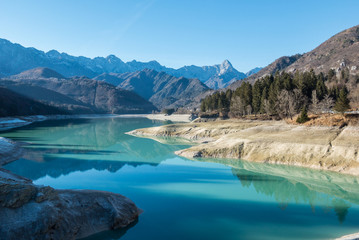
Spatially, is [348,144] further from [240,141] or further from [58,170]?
[58,170]

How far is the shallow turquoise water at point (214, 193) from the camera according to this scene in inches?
890

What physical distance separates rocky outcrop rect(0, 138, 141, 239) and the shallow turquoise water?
1.35m

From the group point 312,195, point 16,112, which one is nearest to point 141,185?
point 312,195

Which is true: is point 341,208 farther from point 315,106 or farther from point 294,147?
point 315,106

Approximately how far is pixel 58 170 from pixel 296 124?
5030 centimetres

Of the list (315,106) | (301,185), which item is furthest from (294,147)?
(315,106)

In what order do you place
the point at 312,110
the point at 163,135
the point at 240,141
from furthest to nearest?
1. the point at 163,135
2. the point at 312,110
3. the point at 240,141

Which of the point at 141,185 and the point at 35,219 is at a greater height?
the point at 35,219

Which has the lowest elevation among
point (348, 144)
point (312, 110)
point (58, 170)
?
point (58, 170)

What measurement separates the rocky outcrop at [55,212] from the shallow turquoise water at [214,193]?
4.43ft

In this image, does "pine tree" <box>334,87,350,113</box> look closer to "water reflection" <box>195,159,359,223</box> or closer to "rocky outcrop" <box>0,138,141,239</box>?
"water reflection" <box>195,159,359,223</box>

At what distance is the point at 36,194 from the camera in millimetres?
19656

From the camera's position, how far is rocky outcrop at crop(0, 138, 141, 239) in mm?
17688

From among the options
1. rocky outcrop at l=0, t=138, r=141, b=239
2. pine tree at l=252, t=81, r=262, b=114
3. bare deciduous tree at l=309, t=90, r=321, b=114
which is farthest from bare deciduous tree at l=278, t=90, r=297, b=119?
rocky outcrop at l=0, t=138, r=141, b=239
